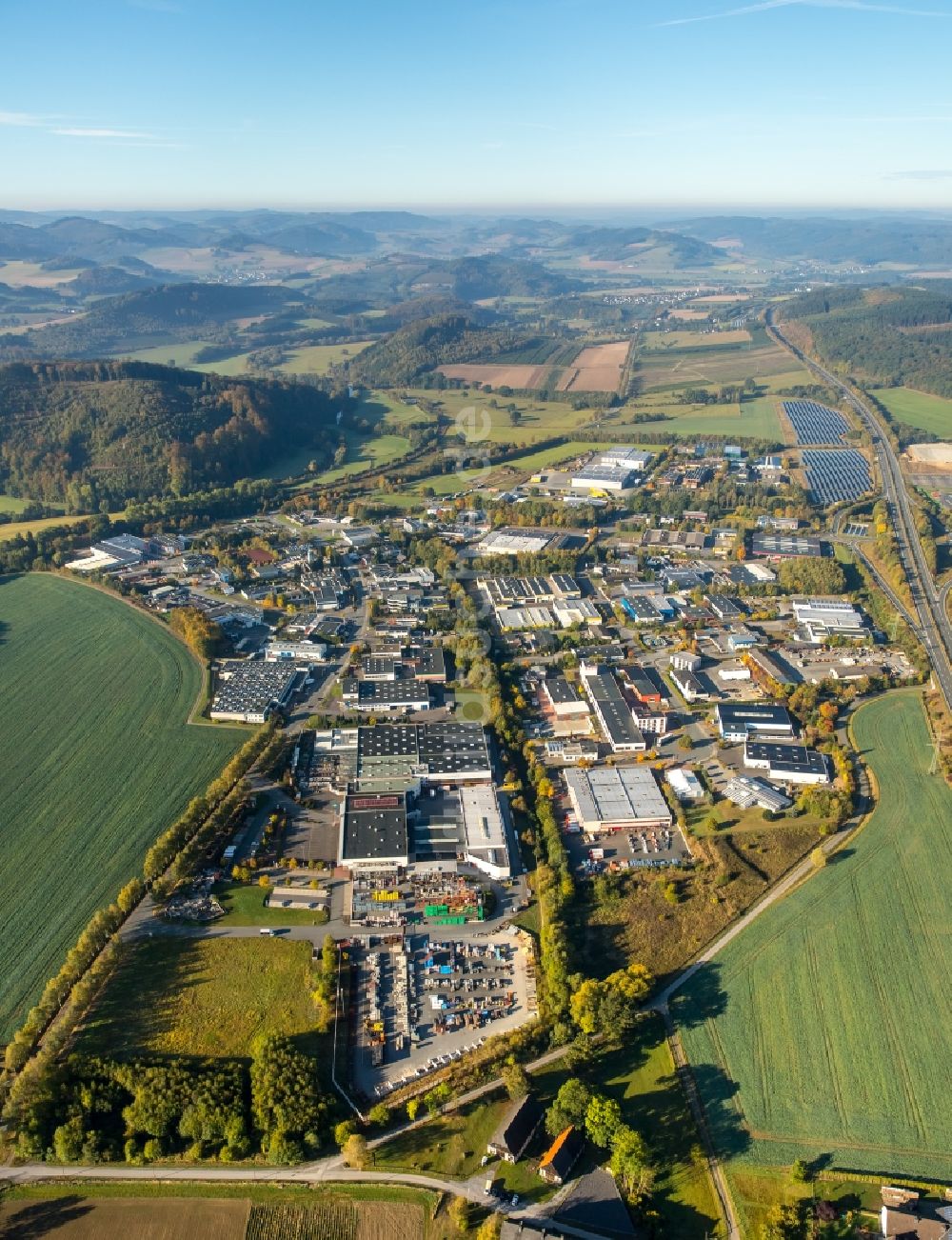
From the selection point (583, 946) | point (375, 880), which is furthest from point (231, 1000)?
point (583, 946)

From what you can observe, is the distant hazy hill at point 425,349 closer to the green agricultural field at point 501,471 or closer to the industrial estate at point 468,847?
the green agricultural field at point 501,471

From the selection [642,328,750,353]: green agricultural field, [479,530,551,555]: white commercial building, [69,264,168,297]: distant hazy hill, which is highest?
[69,264,168,297]: distant hazy hill

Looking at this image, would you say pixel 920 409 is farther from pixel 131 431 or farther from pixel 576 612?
pixel 131 431

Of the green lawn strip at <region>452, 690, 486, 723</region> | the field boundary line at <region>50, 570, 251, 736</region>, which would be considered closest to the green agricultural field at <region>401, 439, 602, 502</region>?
the field boundary line at <region>50, 570, 251, 736</region>

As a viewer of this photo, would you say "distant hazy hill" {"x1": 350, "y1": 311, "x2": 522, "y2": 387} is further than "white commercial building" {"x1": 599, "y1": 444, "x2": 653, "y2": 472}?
Yes

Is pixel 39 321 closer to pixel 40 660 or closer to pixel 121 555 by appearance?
pixel 121 555

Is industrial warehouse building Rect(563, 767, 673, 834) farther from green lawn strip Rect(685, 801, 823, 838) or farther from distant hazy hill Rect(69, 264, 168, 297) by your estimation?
distant hazy hill Rect(69, 264, 168, 297)
